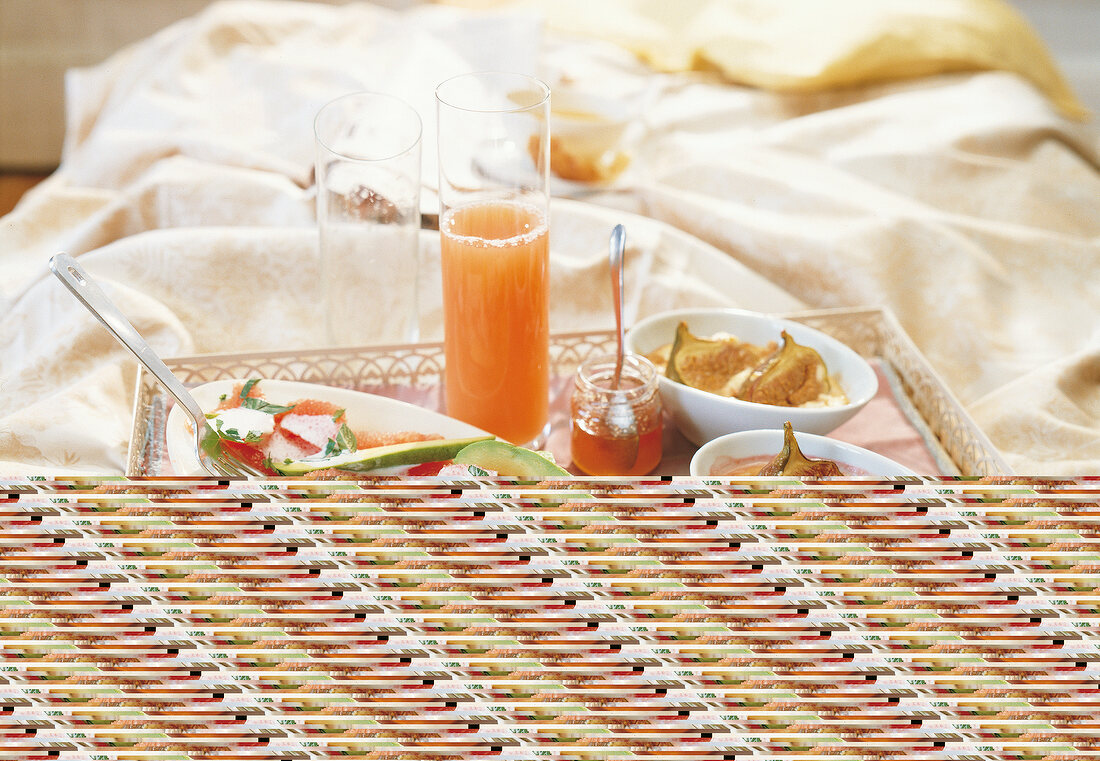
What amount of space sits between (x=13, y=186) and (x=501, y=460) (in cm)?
238

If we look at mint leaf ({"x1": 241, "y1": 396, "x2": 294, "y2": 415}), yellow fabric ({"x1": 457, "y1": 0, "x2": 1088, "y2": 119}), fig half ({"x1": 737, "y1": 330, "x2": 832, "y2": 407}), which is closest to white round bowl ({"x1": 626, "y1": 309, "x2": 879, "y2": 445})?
fig half ({"x1": 737, "y1": 330, "x2": 832, "y2": 407})

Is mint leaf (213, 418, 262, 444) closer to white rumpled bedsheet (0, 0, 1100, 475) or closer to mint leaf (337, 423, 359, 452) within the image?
mint leaf (337, 423, 359, 452)

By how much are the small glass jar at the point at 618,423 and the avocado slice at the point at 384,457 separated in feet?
0.38

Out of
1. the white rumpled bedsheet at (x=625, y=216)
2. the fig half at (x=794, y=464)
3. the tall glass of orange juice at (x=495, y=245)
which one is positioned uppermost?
the white rumpled bedsheet at (x=625, y=216)

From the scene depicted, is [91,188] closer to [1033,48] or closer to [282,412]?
[282,412]

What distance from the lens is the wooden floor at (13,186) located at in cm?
253

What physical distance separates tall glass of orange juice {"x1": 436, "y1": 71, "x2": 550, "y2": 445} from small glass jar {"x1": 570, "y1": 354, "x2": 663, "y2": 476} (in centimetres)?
5

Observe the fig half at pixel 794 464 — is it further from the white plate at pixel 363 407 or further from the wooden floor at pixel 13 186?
the wooden floor at pixel 13 186

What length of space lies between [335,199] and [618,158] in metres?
0.59

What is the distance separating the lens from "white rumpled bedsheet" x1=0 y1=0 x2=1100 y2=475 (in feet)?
3.54

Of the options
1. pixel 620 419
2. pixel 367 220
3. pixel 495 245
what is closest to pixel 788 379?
pixel 620 419

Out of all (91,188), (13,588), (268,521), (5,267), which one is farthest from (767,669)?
(91,188)

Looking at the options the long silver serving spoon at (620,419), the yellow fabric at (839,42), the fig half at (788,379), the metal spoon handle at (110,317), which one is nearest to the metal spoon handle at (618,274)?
the long silver serving spoon at (620,419)

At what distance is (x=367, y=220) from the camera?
958 millimetres
